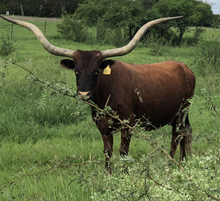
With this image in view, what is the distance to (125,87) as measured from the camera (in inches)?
165

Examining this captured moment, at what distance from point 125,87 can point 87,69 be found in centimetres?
67

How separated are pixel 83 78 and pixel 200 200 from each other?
235 centimetres

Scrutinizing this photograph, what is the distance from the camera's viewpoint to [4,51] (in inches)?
539

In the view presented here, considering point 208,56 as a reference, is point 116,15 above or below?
above

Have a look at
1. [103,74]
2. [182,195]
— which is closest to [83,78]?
[103,74]

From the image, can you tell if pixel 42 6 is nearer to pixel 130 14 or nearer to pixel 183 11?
pixel 183 11

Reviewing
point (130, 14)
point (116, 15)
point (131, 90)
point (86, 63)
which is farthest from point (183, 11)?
point (86, 63)

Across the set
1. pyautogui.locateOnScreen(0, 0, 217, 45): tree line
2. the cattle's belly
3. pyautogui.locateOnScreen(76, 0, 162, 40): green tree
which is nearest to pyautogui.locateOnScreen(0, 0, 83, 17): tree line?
pyautogui.locateOnScreen(0, 0, 217, 45): tree line

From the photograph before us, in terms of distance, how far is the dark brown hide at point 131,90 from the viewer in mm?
3875

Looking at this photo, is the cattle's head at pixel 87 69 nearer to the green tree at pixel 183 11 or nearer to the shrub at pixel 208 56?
the shrub at pixel 208 56

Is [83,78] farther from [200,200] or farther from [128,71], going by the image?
[200,200]

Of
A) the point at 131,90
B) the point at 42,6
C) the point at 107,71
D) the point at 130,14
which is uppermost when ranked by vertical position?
the point at 42,6

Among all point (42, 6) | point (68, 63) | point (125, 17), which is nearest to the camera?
point (68, 63)

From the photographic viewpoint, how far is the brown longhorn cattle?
388cm
